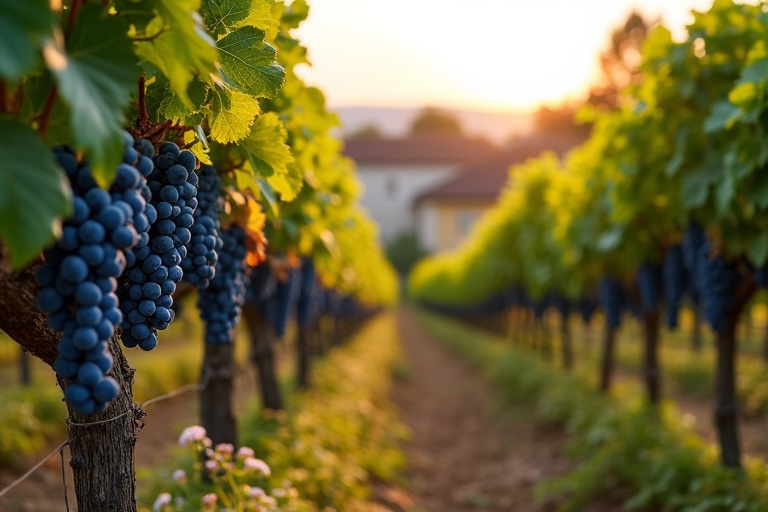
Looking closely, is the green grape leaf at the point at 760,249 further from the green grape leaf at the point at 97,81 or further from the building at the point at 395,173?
the building at the point at 395,173

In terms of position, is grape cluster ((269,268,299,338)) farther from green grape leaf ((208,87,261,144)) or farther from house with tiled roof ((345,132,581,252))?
house with tiled roof ((345,132,581,252))

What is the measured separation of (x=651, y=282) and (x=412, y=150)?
→ 70.1m

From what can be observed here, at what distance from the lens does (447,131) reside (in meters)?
106

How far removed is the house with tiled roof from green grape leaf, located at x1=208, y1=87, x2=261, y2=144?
196 ft

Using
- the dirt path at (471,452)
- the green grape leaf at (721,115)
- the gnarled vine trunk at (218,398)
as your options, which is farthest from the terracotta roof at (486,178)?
the green grape leaf at (721,115)

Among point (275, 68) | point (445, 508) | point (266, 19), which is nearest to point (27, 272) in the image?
point (275, 68)

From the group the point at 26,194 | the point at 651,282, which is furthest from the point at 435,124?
the point at 26,194

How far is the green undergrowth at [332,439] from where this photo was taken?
5.78 meters

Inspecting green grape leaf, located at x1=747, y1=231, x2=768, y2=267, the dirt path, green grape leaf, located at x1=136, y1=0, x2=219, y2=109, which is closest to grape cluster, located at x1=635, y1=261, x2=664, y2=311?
the dirt path

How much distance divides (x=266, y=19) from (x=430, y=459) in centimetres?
846

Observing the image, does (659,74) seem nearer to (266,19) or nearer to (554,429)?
(266,19)

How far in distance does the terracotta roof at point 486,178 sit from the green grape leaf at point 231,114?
194 ft

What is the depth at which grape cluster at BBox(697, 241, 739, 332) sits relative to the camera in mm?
5512

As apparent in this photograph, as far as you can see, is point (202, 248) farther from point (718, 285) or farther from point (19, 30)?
point (718, 285)
